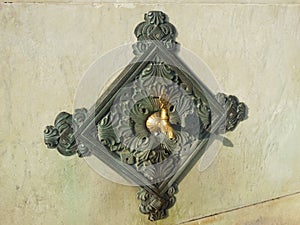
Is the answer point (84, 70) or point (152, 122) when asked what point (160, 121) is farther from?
point (84, 70)

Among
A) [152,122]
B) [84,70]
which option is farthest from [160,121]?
[84,70]

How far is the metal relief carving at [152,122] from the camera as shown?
1.10 m

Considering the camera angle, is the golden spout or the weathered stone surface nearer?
the weathered stone surface

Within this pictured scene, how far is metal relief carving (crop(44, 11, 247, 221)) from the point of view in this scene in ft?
3.59

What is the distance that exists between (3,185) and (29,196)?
0.22 ft

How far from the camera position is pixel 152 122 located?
45.2 inches

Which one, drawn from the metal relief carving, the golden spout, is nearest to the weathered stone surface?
the metal relief carving

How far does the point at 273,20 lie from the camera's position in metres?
1.23

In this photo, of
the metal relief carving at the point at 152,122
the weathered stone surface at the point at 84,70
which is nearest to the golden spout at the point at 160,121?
the metal relief carving at the point at 152,122

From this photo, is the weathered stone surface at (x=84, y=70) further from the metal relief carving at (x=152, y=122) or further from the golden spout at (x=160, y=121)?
the golden spout at (x=160, y=121)

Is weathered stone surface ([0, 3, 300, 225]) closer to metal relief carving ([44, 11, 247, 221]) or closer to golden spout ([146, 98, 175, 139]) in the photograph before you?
metal relief carving ([44, 11, 247, 221])

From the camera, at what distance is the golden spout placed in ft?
3.66

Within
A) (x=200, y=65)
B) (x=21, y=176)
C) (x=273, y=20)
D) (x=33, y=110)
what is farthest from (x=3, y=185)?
(x=273, y=20)

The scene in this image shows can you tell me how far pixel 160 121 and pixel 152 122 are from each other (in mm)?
25
